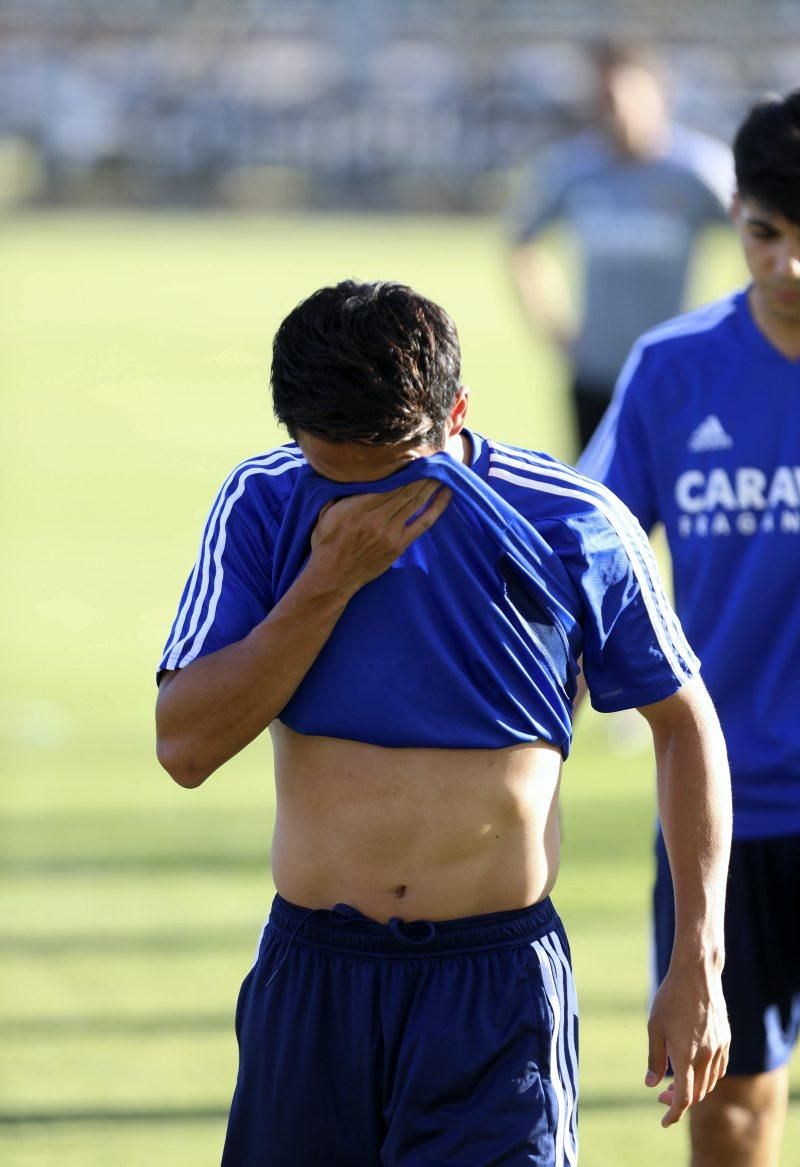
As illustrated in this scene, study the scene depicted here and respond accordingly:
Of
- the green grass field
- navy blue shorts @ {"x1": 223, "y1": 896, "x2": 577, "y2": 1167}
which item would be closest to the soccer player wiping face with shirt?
navy blue shorts @ {"x1": 223, "y1": 896, "x2": 577, "y2": 1167}

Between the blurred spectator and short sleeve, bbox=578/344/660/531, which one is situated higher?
the blurred spectator

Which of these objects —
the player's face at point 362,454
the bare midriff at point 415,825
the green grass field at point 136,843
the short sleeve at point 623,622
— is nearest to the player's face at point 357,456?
the player's face at point 362,454

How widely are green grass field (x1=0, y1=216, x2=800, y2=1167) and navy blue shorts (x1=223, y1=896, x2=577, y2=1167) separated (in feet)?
5.76

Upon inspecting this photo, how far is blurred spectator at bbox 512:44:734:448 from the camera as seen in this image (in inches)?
342

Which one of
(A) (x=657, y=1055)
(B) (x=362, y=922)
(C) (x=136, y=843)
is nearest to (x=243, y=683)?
(B) (x=362, y=922)

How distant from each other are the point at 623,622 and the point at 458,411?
424 mm

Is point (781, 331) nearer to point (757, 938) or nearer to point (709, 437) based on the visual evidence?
point (709, 437)

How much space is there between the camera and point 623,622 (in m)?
3.04

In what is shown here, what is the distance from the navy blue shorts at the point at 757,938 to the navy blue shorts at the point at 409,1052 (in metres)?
0.87

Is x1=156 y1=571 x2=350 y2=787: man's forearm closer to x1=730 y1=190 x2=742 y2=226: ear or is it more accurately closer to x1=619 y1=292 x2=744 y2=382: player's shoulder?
x1=619 y1=292 x2=744 y2=382: player's shoulder

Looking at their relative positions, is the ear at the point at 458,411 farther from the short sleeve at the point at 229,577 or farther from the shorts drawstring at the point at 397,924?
the shorts drawstring at the point at 397,924

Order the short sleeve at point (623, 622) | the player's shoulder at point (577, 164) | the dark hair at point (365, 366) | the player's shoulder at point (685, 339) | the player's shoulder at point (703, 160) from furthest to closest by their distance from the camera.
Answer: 1. the player's shoulder at point (577, 164)
2. the player's shoulder at point (703, 160)
3. the player's shoulder at point (685, 339)
4. the short sleeve at point (623, 622)
5. the dark hair at point (365, 366)

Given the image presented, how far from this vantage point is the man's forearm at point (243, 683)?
9.40 feet

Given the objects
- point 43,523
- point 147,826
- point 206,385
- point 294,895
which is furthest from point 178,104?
point 294,895
